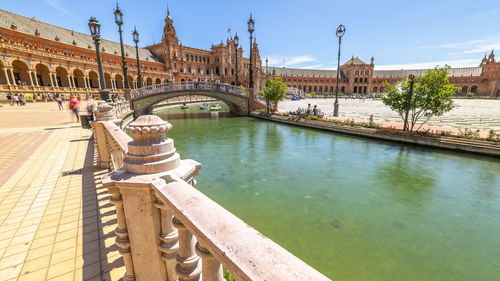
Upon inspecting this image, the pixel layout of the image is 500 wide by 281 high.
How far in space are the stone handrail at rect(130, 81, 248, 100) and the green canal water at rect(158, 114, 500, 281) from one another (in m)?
14.1

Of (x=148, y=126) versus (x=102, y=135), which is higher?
(x=148, y=126)

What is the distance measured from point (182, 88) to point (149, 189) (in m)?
27.2

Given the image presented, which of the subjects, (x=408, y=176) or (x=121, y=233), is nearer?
(x=121, y=233)

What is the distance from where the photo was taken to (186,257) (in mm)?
1612

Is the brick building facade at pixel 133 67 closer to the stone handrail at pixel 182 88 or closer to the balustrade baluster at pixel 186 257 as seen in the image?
the stone handrail at pixel 182 88

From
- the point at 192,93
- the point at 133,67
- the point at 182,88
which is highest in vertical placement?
the point at 133,67

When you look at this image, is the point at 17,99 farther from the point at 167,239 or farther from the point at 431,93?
the point at 431,93

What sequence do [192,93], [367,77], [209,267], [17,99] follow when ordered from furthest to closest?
1. [367,77]
2. [192,93]
3. [17,99]
4. [209,267]

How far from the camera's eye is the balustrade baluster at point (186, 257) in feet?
5.19

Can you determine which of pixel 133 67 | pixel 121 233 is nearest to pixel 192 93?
pixel 121 233

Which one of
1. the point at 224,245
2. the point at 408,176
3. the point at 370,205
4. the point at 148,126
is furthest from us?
the point at 408,176

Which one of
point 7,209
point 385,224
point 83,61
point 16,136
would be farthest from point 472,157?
point 83,61

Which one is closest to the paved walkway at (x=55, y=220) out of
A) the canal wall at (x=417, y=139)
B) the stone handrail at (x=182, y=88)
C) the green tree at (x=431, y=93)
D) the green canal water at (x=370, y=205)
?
the green canal water at (x=370, y=205)

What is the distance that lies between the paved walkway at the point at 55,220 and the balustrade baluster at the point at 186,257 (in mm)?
1951
